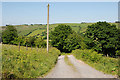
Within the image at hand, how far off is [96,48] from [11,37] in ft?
151

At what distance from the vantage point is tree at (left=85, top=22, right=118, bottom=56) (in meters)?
41.8

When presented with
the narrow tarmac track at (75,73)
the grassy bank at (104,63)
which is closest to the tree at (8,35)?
the grassy bank at (104,63)

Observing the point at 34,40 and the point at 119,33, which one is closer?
the point at 119,33

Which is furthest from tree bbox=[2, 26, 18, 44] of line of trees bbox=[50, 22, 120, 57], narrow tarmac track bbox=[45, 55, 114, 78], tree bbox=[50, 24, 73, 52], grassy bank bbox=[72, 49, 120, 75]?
narrow tarmac track bbox=[45, 55, 114, 78]

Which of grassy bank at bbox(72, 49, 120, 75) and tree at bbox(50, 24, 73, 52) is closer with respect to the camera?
grassy bank at bbox(72, 49, 120, 75)

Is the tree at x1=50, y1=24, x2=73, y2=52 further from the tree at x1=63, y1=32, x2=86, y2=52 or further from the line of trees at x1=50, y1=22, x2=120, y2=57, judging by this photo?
the line of trees at x1=50, y1=22, x2=120, y2=57

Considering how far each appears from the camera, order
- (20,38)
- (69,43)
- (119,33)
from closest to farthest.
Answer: (119,33)
(69,43)
(20,38)

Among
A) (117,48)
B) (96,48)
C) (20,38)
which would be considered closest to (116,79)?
(96,48)

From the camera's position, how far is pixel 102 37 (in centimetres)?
4197

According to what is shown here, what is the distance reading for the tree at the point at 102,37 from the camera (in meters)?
41.8

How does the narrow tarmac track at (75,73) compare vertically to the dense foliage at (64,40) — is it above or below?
below

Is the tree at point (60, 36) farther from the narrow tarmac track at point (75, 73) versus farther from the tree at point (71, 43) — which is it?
the narrow tarmac track at point (75, 73)

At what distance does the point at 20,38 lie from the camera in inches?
2726

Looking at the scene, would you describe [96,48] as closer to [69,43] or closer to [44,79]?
[69,43]
